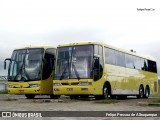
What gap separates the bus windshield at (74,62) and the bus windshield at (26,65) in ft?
6.71

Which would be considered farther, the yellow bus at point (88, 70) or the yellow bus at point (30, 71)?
the yellow bus at point (30, 71)

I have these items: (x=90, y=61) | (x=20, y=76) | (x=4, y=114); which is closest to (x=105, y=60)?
(x=90, y=61)

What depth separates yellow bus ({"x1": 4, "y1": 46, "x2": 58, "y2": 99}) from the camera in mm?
23750

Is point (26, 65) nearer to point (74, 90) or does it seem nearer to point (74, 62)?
point (74, 62)

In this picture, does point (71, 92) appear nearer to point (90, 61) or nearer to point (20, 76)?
point (90, 61)

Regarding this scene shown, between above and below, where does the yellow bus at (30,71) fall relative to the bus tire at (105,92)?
above

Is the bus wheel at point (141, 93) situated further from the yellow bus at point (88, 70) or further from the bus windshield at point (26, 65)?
the bus windshield at point (26, 65)

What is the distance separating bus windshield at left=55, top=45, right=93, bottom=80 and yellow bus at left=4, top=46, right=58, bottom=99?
2023mm

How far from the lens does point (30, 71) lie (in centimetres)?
2381

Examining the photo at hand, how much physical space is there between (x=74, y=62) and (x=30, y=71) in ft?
11.5

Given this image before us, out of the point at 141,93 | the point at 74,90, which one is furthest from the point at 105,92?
the point at 141,93

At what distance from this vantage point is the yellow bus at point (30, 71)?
23750 mm

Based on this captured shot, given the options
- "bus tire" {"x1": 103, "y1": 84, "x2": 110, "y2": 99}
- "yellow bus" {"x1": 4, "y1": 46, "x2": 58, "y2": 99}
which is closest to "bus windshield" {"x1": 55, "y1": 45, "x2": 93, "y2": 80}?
"bus tire" {"x1": 103, "y1": 84, "x2": 110, "y2": 99}

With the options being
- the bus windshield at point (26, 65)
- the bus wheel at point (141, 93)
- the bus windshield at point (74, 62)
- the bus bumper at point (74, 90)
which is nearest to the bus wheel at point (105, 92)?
the bus bumper at point (74, 90)
